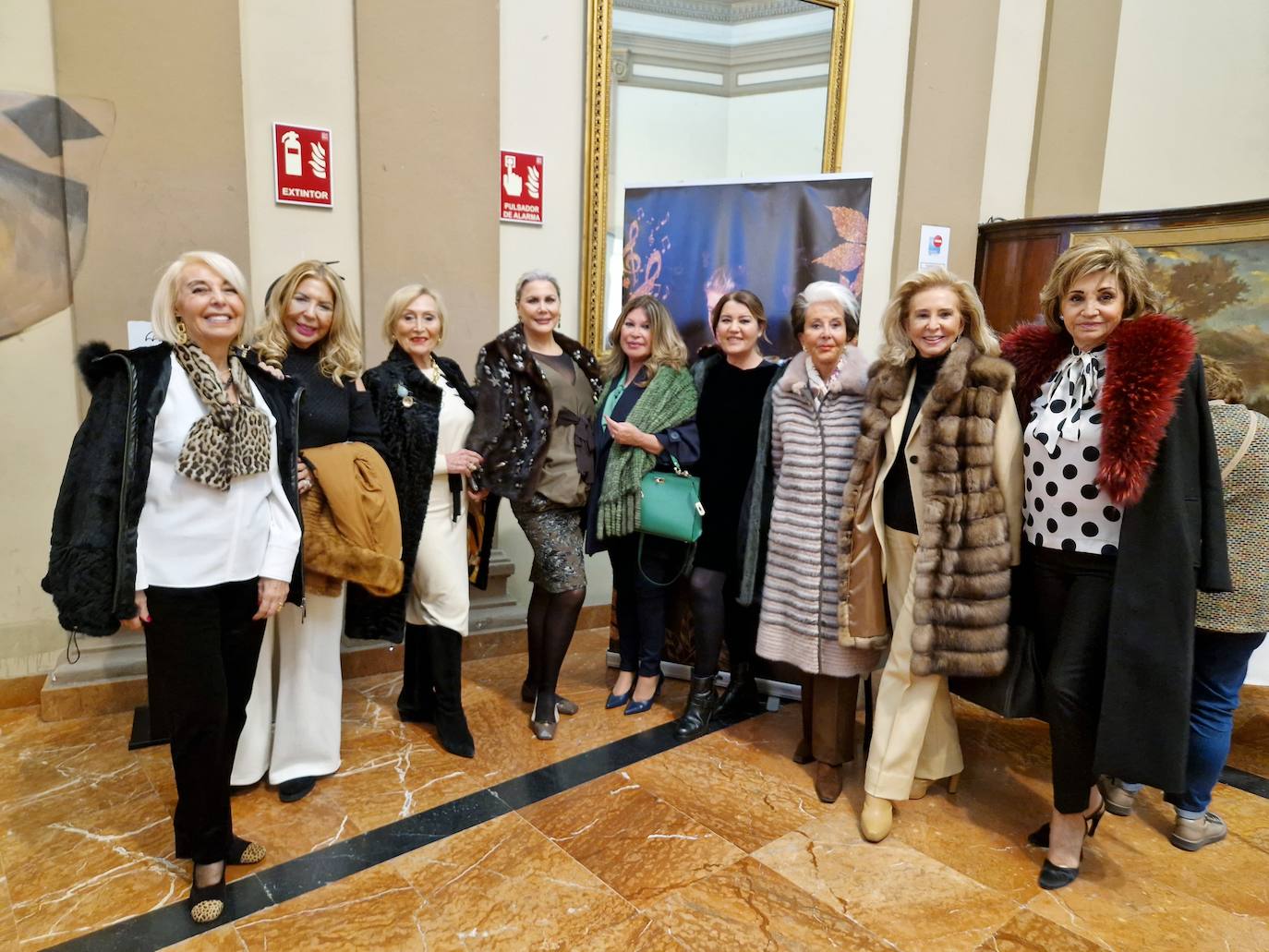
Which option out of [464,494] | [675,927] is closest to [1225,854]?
[675,927]

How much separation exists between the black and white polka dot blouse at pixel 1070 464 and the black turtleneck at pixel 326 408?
6.61ft

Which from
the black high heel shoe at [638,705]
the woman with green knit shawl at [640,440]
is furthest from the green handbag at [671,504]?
the black high heel shoe at [638,705]

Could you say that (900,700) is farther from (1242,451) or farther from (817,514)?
(1242,451)

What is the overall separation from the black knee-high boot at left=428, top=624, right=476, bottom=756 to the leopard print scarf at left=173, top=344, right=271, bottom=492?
1.04 metres

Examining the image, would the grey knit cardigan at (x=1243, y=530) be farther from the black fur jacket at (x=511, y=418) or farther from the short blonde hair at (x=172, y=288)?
the short blonde hair at (x=172, y=288)

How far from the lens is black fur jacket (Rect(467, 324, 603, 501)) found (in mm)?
2850

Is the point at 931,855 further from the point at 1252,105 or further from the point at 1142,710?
the point at 1252,105

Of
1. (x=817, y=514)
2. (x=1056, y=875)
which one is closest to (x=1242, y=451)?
(x=817, y=514)

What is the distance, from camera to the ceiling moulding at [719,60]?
4.05m

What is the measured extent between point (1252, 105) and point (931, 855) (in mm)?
5385

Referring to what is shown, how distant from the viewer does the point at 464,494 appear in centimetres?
288

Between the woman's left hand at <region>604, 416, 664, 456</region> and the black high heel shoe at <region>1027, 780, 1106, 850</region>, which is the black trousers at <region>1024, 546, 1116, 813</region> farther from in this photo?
the woman's left hand at <region>604, 416, 664, 456</region>

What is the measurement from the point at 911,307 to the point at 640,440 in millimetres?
1054

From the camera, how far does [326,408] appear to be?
2.49 meters
